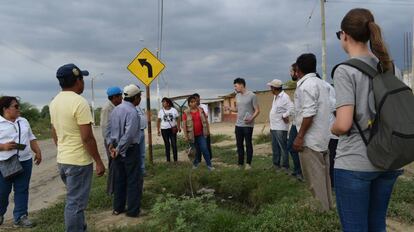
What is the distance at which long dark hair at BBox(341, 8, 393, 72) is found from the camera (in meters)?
2.45

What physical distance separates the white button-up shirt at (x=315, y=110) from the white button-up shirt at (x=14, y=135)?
3.92m

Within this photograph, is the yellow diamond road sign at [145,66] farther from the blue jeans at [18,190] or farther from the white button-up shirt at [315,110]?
the white button-up shirt at [315,110]

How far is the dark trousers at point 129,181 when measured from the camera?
6.01 meters

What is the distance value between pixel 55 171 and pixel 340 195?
12.1m

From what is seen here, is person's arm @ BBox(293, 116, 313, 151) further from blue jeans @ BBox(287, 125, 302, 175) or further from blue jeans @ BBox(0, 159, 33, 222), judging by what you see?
blue jeans @ BBox(0, 159, 33, 222)

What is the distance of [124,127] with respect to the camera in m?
6.11

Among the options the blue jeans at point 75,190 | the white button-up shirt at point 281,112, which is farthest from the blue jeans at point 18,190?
the white button-up shirt at point 281,112

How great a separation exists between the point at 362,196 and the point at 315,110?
7.49 ft

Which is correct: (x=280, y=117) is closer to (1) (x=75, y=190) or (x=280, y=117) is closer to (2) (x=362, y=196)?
(1) (x=75, y=190)

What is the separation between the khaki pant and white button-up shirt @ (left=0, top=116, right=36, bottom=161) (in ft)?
12.8

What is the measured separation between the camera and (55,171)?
13227mm

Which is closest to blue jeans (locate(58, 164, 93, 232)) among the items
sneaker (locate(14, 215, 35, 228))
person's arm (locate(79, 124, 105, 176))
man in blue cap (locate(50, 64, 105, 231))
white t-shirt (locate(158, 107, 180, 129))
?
man in blue cap (locate(50, 64, 105, 231))

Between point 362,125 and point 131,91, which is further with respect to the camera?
point 131,91

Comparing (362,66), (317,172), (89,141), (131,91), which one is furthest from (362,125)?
(131,91)
